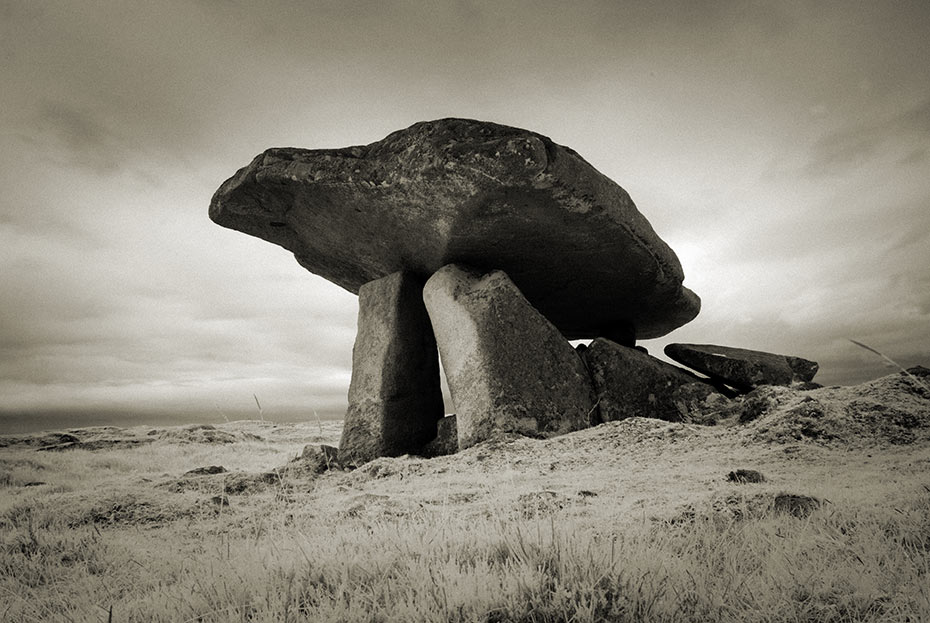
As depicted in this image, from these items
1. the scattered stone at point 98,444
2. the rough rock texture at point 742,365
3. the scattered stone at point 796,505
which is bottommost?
the scattered stone at point 98,444

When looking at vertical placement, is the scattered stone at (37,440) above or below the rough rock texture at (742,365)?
below

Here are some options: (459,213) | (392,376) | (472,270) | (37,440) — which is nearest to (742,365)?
(472,270)

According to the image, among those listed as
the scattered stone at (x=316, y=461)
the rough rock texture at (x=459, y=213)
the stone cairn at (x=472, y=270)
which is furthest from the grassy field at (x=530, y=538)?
the rough rock texture at (x=459, y=213)

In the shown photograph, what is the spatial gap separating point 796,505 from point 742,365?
590 cm

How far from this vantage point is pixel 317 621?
1804 millimetres

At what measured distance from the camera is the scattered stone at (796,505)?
2832mm

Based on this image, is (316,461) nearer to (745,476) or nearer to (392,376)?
(392,376)

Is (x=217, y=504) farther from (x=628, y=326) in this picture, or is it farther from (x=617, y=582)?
(x=628, y=326)

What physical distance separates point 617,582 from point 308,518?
101 inches

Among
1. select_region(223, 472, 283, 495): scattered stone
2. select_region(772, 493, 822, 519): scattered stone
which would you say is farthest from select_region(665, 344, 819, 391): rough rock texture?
select_region(223, 472, 283, 495): scattered stone

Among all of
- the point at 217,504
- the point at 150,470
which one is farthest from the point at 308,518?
the point at 150,470

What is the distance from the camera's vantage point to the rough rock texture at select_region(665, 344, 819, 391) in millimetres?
8266

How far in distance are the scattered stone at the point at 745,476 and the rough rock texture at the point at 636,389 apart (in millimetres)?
3113

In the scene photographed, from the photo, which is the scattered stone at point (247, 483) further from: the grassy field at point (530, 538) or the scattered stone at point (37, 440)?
the scattered stone at point (37, 440)
